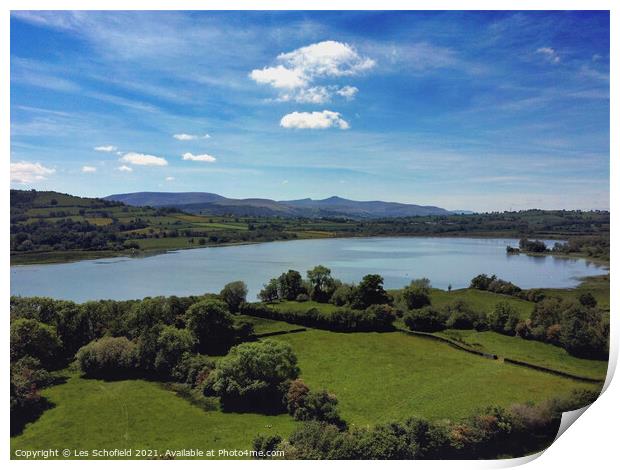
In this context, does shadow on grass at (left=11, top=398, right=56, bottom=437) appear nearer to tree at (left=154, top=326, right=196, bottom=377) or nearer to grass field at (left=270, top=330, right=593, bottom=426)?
tree at (left=154, top=326, right=196, bottom=377)

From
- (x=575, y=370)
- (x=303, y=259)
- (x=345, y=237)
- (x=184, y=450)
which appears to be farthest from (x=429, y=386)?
(x=345, y=237)

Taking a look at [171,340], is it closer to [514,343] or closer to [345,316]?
[345,316]

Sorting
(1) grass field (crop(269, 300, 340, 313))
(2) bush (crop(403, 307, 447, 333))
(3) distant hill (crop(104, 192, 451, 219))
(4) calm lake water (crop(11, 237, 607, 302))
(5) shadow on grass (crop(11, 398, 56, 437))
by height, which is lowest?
(5) shadow on grass (crop(11, 398, 56, 437))

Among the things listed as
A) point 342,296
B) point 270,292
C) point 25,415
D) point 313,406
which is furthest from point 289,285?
point 25,415

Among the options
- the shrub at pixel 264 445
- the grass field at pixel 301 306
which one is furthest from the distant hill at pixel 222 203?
the shrub at pixel 264 445

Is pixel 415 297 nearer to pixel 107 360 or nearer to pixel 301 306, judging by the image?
pixel 301 306

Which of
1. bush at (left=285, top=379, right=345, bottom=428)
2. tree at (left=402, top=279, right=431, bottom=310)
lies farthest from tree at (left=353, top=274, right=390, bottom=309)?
bush at (left=285, top=379, right=345, bottom=428)
